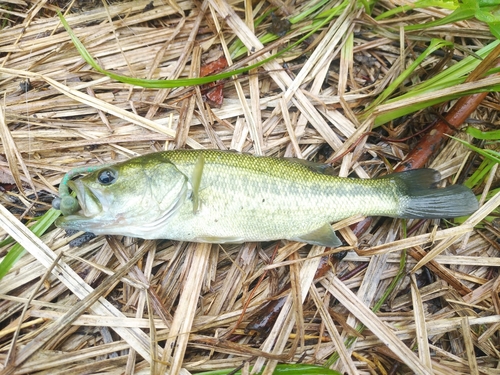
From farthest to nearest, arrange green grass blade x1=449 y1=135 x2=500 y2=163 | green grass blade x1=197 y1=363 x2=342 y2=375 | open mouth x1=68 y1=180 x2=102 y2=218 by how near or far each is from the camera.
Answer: green grass blade x1=449 y1=135 x2=500 y2=163 → green grass blade x1=197 y1=363 x2=342 y2=375 → open mouth x1=68 y1=180 x2=102 y2=218

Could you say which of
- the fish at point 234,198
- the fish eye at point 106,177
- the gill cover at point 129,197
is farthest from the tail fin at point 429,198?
the fish eye at point 106,177

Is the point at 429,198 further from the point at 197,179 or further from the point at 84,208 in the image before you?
the point at 84,208

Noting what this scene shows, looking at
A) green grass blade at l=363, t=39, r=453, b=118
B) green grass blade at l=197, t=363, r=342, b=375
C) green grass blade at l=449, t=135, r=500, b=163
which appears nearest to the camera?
green grass blade at l=197, t=363, r=342, b=375

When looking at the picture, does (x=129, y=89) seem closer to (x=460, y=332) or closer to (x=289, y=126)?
(x=289, y=126)

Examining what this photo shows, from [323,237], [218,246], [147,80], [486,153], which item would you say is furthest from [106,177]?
[486,153]

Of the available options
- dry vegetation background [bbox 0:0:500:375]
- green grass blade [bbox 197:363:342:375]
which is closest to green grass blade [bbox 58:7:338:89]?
dry vegetation background [bbox 0:0:500:375]

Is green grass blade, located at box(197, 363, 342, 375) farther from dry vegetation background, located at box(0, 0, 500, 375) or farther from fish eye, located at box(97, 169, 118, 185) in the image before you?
fish eye, located at box(97, 169, 118, 185)

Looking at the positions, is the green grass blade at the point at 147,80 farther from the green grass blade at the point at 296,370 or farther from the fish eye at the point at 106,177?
the green grass blade at the point at 296,370
